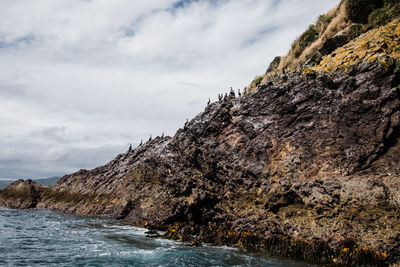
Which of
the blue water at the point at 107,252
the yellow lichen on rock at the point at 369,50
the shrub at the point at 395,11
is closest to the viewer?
the blue water at the point at 107,252

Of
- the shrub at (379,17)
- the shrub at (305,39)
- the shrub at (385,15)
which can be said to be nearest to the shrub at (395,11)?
the shrub at (385,15)

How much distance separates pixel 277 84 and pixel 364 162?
1147cm

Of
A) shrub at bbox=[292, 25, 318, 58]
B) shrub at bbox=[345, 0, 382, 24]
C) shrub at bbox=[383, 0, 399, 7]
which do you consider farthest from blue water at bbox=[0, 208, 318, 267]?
shrub at bbox=[292, 25, 318, 58]

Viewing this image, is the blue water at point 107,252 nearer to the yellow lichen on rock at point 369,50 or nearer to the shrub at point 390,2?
the yellow lichen on rock at point 369,50

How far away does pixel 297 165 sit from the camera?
1866cm

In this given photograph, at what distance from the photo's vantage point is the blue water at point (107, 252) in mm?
11828

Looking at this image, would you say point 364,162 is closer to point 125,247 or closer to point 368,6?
point 125,247

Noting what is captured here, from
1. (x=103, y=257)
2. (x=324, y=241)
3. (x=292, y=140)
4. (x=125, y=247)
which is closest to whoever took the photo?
A: (x=103, y=257)

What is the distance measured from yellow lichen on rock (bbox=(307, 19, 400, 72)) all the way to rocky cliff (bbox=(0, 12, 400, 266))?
488 mm

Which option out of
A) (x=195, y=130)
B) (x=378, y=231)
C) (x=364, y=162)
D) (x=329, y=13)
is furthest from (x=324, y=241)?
(x=329, y=13)

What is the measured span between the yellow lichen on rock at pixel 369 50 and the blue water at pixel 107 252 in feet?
54.1

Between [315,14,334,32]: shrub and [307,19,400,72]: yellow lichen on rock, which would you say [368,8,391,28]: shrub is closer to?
[307,19,400,72]: yellow lichen on rock

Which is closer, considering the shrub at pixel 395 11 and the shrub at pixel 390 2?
the shrub at pixel 395 11

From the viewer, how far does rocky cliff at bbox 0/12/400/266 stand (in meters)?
13.7
